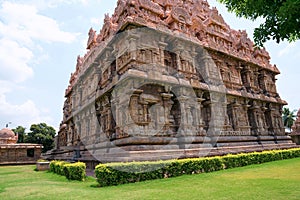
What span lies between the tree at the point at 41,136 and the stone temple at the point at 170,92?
30.0 meters

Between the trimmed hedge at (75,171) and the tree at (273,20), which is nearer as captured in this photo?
the tree at (273,20)

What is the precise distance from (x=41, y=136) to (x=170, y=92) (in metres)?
42.1

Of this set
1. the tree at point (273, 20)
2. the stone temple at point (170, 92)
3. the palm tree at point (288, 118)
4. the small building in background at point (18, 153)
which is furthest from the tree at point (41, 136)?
the palm tree at point (288, 118)

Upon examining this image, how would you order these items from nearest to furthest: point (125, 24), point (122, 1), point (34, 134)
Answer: point (125, 24), point (122, 1), point (34, 134)

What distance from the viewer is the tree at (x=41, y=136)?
1800 inches

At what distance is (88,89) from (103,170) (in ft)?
43.8

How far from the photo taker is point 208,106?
14.8 m

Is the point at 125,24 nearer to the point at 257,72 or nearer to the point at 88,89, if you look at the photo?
the point at 88,89

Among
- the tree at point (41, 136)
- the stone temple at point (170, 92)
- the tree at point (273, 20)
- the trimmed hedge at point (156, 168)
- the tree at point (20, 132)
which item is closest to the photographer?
the tree at point (273, 20)

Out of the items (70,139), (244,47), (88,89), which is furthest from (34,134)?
(244,47)

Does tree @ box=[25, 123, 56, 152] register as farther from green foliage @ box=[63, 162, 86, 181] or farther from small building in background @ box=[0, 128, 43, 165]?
green foliage @ box=[63, 162, 86, 181]

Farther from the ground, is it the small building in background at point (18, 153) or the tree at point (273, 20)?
the tree at point (273, 20)

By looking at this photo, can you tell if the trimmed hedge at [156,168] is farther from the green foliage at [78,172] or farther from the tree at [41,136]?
the tree at [41,136]

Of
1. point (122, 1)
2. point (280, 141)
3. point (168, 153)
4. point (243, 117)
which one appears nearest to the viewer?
point (168, 153)
